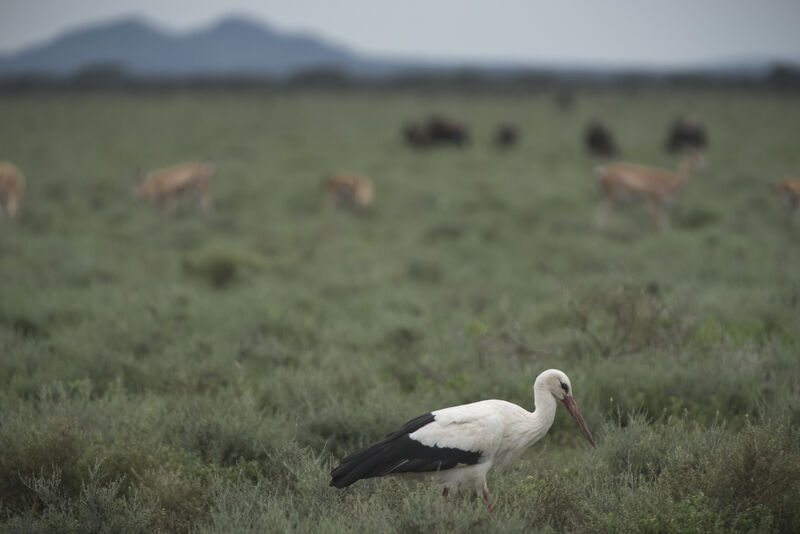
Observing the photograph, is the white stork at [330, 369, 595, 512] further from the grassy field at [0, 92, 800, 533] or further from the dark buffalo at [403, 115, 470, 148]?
the dark buffalo at [403, 115, 470, 148]

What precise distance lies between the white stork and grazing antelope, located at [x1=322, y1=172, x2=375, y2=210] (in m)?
10.2

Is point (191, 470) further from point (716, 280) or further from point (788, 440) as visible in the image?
point (716, 280)

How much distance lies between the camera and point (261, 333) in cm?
695

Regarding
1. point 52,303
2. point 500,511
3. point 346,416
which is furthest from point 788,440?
point 52,303

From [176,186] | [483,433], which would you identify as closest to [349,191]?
[176,186]

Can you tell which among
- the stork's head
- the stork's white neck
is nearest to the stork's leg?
the stork's white neck

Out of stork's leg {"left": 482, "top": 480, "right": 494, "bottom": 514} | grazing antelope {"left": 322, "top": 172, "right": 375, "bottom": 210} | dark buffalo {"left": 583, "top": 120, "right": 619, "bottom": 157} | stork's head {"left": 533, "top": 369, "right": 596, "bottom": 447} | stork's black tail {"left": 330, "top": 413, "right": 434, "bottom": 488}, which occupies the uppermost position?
dark buffalo {"left": 583, "top": 120, "right": 619, "bottom": 157}

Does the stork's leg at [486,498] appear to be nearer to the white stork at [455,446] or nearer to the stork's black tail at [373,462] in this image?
the white stork at [455,446]

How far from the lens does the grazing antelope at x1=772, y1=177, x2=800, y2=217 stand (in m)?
11.5

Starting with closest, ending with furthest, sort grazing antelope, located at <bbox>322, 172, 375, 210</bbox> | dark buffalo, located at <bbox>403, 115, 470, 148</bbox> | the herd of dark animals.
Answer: grazing antelope, located at <bbox>322, 172, 375, 210</bbox>, the herd of dark animals, dark buffalo, located at <bbox>403, 115, 470, 148</bbox>

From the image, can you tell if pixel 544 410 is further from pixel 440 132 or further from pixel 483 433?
Answer: pixel 440 132

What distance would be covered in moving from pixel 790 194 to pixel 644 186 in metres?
2.44

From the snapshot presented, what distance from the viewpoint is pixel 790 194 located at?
11609 mm

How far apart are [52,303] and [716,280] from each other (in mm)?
7807
